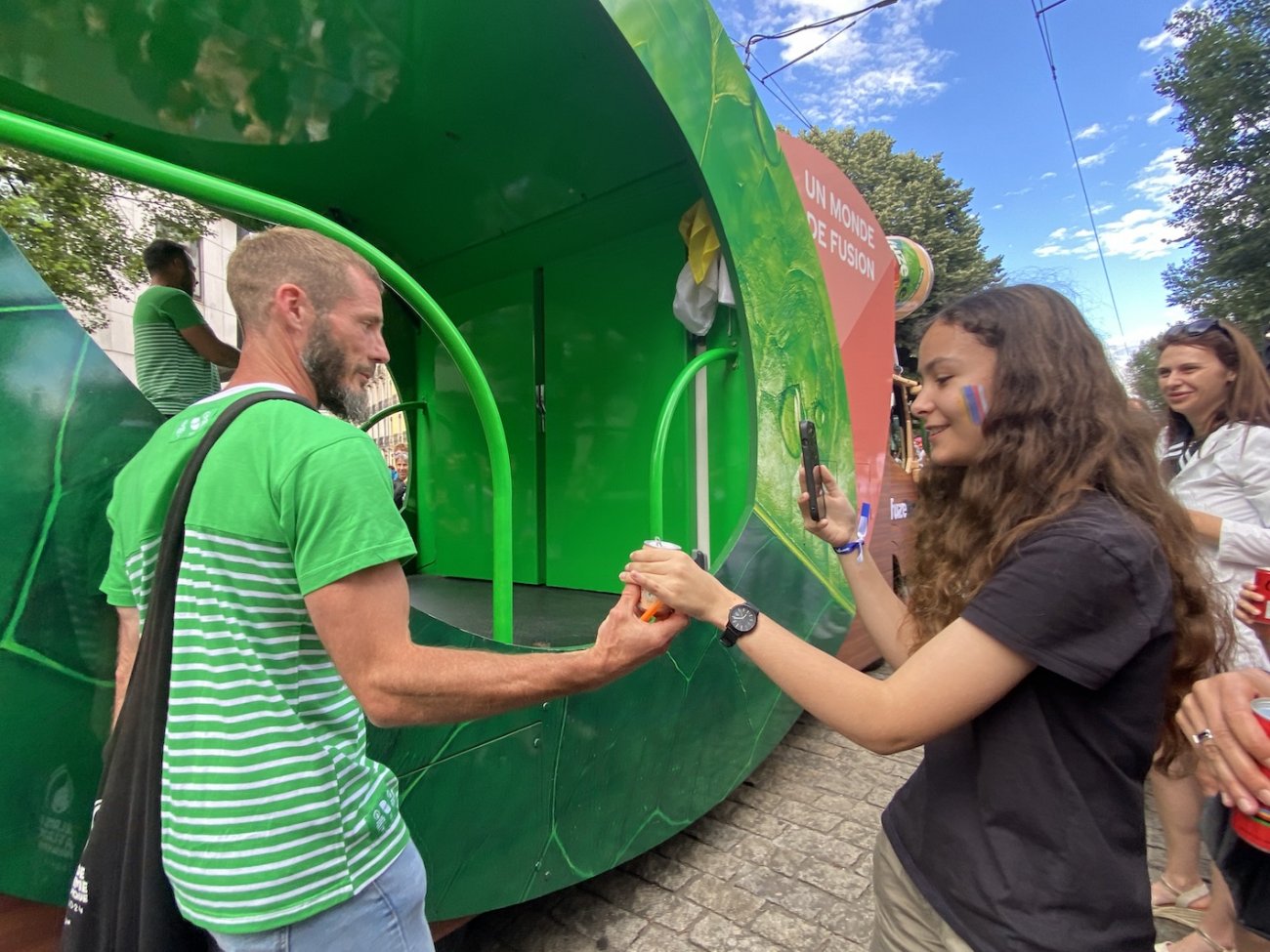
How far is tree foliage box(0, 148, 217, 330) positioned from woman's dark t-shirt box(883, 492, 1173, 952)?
6.60 feet

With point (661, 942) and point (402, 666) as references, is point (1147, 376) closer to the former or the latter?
point (661, 942)

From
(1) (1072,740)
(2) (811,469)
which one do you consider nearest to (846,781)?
(2) (811,469)

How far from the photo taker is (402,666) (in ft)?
3.17

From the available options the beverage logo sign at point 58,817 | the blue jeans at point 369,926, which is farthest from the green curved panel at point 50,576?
the blue jeans at point 369,926

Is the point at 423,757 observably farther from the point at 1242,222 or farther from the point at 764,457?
the point at 1242,222

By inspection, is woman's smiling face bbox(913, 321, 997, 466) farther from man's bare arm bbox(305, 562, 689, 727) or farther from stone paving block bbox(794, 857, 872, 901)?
stone paving block bbox(794, 857, 872, 901)

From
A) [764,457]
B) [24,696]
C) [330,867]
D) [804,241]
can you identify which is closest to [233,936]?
[330,867]

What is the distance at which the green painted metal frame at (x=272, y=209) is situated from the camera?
3.16 ft

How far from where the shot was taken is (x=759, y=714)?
2.90 metres

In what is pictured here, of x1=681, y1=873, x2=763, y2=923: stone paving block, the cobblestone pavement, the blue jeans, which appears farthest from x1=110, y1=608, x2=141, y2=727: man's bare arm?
x1=681, y1=873, x2=763, y2=923: stone paving block

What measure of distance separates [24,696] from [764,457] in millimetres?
2271

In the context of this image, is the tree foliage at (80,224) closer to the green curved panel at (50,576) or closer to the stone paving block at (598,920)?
the green curved panel at (50,576)

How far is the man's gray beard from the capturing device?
1.15m

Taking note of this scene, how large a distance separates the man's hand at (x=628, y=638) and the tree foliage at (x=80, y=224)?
145 cm
